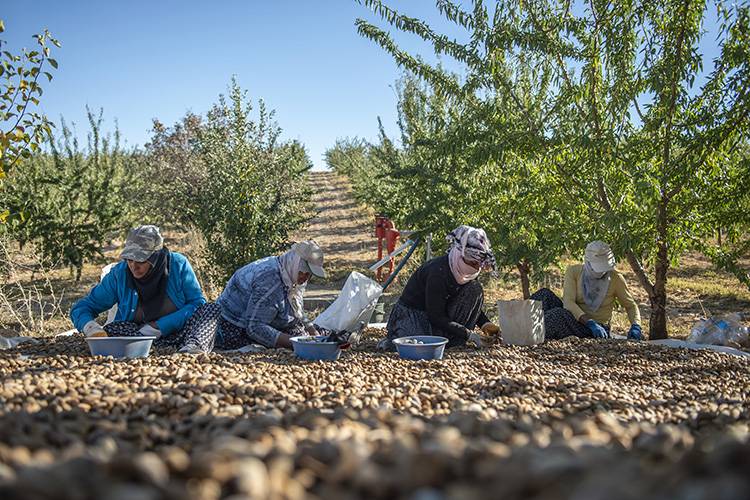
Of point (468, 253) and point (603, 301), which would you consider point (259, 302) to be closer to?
point (468, 253)

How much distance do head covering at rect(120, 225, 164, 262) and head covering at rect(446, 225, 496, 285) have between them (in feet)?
7.25

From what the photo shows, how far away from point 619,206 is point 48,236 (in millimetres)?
9206

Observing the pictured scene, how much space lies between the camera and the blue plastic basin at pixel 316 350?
3.87 metres

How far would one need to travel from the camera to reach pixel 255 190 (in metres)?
7.30

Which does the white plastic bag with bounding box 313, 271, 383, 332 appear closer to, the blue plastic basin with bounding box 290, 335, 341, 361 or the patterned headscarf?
the blue plastic basin with bounding box 290, 335, 341, 361

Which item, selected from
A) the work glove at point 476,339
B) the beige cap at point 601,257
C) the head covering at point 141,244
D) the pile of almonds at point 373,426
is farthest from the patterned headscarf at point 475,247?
the head covering at point 141,244

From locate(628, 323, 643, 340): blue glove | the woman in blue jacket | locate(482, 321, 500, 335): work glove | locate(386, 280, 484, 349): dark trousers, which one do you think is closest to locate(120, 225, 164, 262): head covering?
the woman in blue jacket

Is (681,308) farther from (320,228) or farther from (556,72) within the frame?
(320,228)

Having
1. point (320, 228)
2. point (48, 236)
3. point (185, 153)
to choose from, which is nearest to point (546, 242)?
point (48, 236)

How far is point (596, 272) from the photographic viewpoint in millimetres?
5289

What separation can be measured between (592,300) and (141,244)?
13.4ft

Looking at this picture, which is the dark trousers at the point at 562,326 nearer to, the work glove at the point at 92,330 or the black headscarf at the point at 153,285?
the black headscarf at the point at 153,285

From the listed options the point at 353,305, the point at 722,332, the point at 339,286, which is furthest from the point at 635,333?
the point at 339,286

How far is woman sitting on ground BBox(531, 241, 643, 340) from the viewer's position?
17.2 feet
